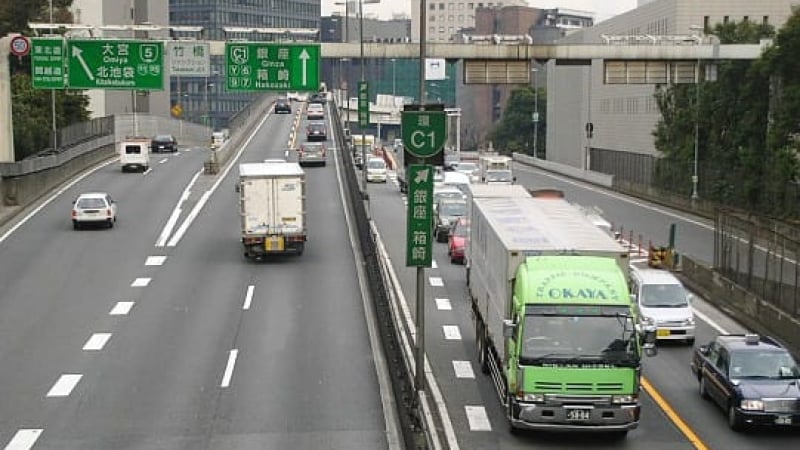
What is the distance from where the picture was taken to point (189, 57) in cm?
4781

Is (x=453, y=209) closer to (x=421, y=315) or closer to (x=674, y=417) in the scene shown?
(x=674, y=417)

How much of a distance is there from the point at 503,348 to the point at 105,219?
30.0 metres

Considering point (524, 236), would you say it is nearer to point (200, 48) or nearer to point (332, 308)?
point (332, 308)

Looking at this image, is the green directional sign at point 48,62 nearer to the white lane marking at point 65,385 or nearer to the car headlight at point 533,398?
the white lane marking at point 65,385

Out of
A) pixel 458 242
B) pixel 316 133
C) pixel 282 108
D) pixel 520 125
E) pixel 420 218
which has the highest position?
pixel 282 108

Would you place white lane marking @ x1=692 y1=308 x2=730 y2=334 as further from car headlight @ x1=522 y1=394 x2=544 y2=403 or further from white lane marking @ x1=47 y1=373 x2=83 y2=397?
white lane marking @ x1=47 y1=373 x2=83 y2=397

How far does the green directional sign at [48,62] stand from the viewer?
45.9 m

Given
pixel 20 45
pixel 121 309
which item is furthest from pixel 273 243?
pixel 20 45

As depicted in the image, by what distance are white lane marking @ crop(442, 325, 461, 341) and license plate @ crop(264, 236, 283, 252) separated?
10196mm

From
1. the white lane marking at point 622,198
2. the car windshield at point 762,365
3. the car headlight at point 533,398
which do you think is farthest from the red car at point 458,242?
the car headlight at point 533,398

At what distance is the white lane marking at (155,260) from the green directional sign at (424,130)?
68.5 feet

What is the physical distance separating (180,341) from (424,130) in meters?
10.6

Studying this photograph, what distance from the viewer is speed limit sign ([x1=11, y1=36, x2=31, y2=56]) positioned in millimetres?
46344

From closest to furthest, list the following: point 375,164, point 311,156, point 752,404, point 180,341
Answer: point 752,404, point 180,341, point 311,156, point 375,164
